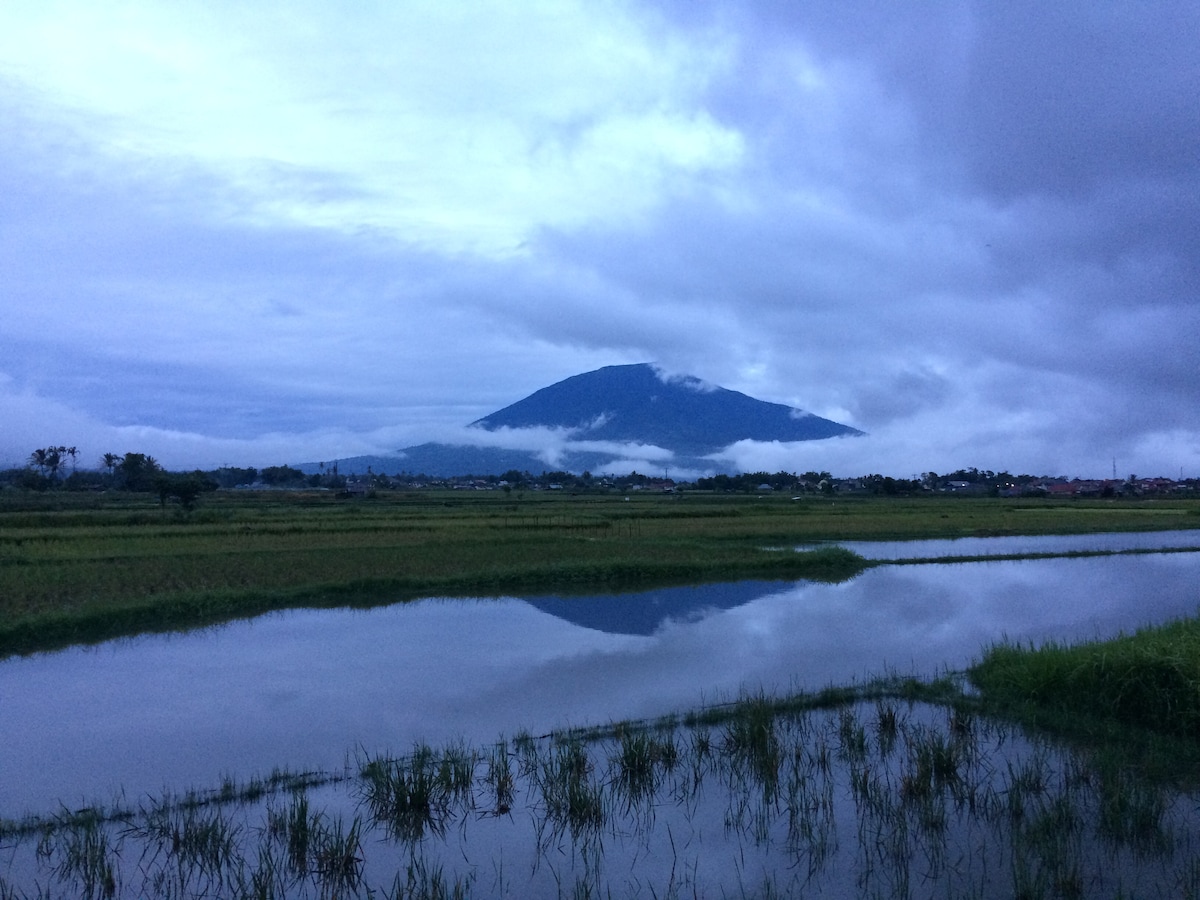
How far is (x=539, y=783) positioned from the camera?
20.0 feet

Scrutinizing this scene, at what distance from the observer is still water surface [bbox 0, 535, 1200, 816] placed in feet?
23.0

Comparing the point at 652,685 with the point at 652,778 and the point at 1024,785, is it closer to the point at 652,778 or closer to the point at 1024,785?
the point at 652,778

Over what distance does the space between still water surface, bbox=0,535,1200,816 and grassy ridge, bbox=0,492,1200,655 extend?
1.05 m

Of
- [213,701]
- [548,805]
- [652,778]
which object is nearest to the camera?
[548,805]

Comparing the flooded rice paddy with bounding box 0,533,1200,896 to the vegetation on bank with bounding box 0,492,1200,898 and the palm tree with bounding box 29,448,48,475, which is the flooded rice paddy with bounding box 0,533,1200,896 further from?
the palm tree with bounding box 29,448,48,475

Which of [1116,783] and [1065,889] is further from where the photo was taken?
[1116,783]

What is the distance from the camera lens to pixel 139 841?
206 inches

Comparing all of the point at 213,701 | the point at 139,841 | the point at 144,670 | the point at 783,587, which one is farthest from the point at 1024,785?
the point at 783,587

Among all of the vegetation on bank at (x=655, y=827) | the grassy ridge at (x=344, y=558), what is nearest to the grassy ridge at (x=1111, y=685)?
the vegetation on bank at (x=655, y=827)

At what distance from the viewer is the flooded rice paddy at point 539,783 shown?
4.79 meters

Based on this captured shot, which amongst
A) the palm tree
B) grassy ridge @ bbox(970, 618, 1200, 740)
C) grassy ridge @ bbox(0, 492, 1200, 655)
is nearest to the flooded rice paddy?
grassy ridge @ bbox(970, 618, 1200, 740)

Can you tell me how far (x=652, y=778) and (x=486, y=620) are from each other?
24.3 ft

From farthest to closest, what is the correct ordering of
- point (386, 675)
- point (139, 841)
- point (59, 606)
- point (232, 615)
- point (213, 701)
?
point (232, 615)
point (59, 606)
point (386, 675)
point (213, 701)
point (139, 841)

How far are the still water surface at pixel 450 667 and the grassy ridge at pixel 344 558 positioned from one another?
1049 mm
